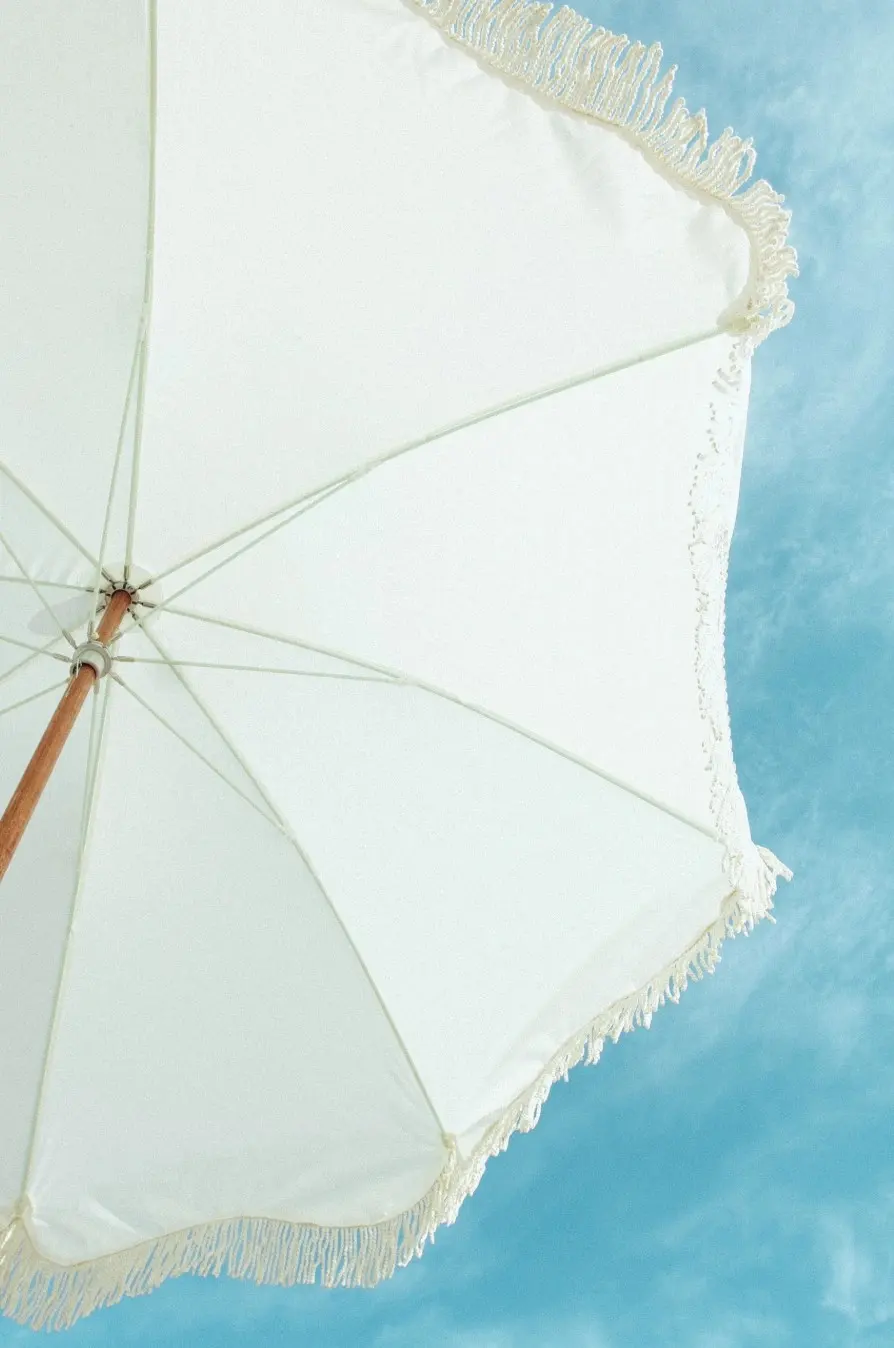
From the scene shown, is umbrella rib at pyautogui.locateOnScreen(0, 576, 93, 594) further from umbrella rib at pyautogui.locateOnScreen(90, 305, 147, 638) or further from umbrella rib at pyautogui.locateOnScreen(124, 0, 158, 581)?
umbrella rib at pyautogui.locateOnScreen(124, 0, 158, 581)

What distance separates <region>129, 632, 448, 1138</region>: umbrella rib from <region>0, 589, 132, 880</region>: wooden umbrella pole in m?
0.24

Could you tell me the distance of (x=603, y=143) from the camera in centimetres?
301

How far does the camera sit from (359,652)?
11.2 feet

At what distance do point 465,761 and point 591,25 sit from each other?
80.0 inches

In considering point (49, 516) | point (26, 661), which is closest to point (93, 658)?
point (26, 661)

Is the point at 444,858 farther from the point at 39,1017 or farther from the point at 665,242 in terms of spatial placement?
the point at 665,242

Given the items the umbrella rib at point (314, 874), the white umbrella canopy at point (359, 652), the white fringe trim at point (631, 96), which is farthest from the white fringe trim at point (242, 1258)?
the white fringe trim at point (631, 96)

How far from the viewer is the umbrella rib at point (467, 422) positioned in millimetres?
3145

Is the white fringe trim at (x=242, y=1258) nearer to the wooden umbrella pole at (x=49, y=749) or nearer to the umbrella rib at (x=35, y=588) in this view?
the wooden umbrella pole at (x=49, y=749)

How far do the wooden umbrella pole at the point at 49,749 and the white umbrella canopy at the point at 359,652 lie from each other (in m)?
0.08

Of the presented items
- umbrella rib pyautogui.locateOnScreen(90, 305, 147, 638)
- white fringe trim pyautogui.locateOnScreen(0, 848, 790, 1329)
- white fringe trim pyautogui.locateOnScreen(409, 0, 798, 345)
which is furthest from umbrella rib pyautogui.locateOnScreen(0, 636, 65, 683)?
white fringe trim pyautogui.locateOnScreen(409, 0, 798, 345)

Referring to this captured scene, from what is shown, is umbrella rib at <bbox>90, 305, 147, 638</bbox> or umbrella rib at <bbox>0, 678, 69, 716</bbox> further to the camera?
umbrella rib at <bbox>0, 678, 69, 716</bbox>

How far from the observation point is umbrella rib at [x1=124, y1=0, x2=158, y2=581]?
8.91ft

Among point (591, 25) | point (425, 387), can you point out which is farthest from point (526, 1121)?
point (591, 25)
